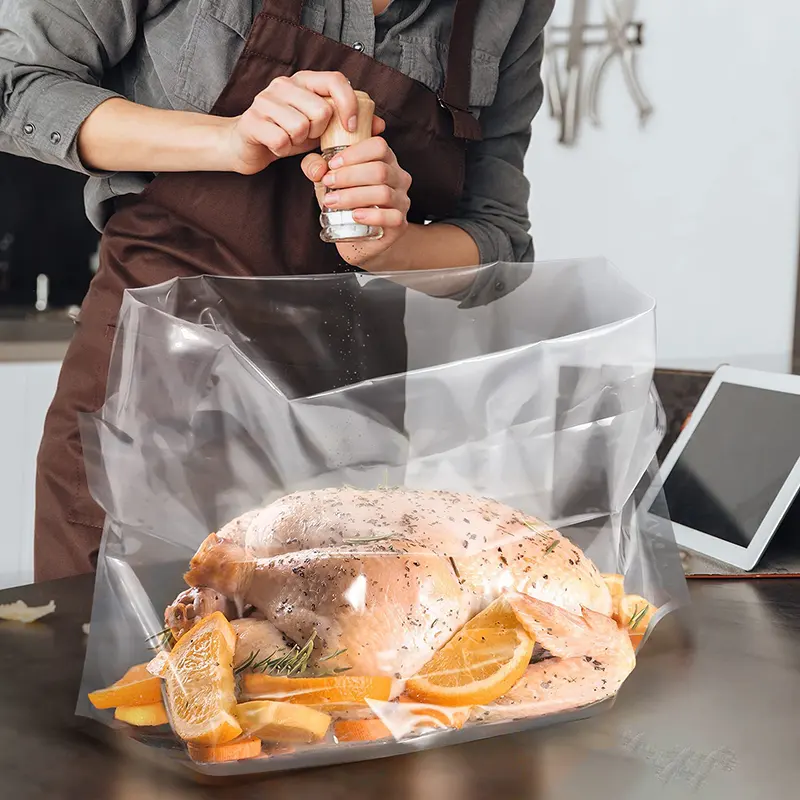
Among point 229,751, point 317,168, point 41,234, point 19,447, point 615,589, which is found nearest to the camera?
point 229,751

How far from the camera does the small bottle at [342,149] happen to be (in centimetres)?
65

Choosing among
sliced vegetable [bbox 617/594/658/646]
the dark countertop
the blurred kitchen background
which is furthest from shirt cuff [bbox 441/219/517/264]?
the dark countertop

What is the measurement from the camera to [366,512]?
495mm

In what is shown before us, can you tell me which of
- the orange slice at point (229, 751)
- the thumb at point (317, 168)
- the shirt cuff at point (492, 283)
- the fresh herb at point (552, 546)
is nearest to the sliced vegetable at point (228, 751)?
the orange slice at point (229, 751)

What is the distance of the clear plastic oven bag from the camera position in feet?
1.51

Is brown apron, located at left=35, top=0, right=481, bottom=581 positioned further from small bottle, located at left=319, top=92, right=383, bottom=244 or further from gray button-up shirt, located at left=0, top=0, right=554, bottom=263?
small bottle, located at left=319, top=92, right=383, bottom=244

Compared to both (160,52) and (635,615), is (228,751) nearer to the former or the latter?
(635,615)

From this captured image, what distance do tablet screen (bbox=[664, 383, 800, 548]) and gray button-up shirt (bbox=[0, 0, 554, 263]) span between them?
0.97 ft

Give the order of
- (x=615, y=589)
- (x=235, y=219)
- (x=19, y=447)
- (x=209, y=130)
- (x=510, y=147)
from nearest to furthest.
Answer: (x=615, y=589) → (x=209, y=130) → (x=235, y=219) → (x=510, y=147) → (x=19, y=447)

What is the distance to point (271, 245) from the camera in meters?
0.97

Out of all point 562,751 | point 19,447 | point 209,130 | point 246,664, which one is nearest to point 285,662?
point 246,664

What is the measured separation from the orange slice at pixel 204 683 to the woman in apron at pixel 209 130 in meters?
0.39

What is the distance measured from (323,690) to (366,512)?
9 cm

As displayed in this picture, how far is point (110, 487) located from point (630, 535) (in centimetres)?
31
